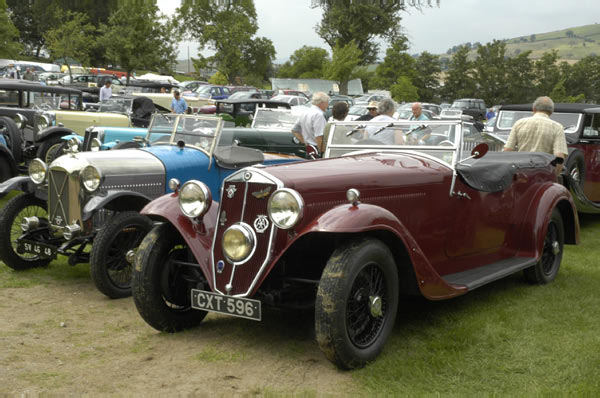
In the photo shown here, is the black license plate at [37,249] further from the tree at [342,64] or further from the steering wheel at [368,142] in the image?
the tree at [342,64]

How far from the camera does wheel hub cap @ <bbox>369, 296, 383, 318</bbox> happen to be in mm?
4008

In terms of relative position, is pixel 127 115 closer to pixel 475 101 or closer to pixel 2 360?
pixel 2 360

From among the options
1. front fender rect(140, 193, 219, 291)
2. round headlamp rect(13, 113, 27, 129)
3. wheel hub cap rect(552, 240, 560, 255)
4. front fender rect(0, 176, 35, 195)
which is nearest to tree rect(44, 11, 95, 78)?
round headlamp rect(13, 113, 27, 129)

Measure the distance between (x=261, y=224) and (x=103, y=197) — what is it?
2.37 meters

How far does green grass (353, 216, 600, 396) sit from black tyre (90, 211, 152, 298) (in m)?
2.50

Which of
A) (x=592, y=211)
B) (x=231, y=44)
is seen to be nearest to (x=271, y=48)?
(x=231, y=44)

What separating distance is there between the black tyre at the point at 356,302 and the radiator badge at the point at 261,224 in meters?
0.49

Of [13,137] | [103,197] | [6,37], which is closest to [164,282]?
[103,197]

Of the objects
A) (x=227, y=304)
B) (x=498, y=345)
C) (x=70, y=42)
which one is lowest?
(x=498, y=345)

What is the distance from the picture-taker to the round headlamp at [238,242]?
406 centimetres

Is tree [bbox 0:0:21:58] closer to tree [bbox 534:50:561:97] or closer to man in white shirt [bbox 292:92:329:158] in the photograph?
man in white shirt [bbox 292:92:329:158]

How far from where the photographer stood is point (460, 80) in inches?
2233

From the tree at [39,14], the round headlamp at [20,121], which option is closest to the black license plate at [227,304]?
the round headlamp at [20,121]

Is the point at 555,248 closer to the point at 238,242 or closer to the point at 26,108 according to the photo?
the point at 238,242
